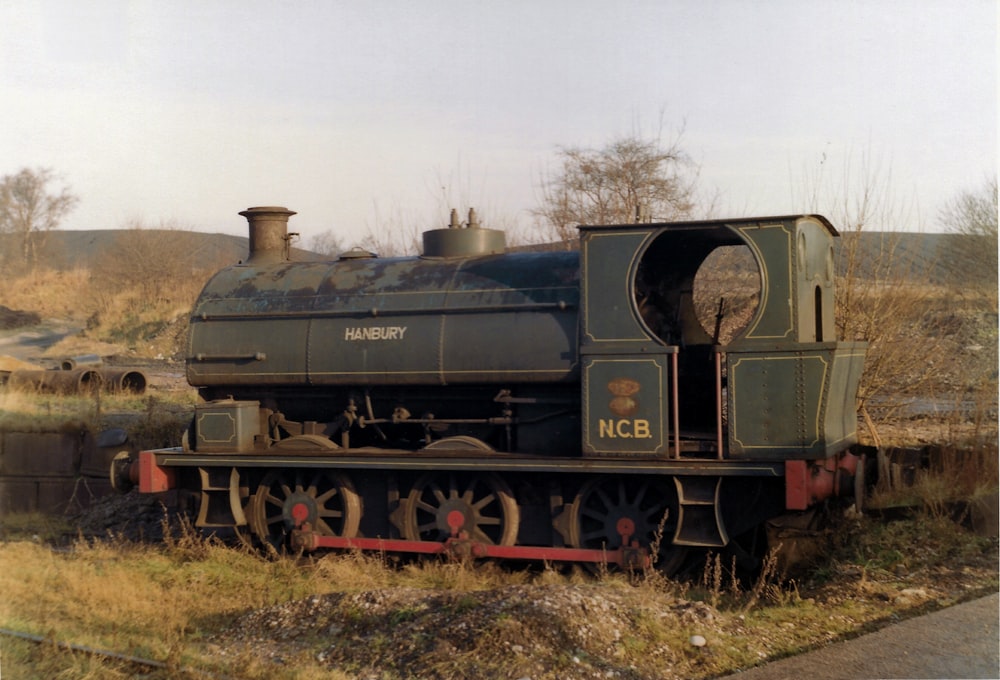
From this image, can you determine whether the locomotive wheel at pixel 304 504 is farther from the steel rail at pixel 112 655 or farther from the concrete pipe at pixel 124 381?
the concrete pipe at pixel 124 381

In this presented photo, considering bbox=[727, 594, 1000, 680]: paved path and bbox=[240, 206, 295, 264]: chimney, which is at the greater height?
bbox=[240, 206, 295, 264]: chimney

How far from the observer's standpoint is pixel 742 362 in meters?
8.22

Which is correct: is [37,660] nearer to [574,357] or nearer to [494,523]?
[494,523]

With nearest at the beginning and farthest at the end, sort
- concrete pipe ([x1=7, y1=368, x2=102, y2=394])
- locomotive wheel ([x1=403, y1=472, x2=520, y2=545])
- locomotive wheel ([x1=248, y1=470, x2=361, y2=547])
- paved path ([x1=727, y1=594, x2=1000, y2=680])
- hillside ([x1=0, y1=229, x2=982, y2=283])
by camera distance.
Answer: paved path ([x1=727, y1=594, x2=1000, y2=680]) < locomotive wheel ([x1=403, y1=472, x2=520, y2=545]) < locomotive wheel ([x1=248, y1=470, x2=361, y2=547]) < hillside ([x1=0, y1=229, x2=982, y2=283]) < concrete pipe ([x1=7, y1=368, x2=102, y2=394])

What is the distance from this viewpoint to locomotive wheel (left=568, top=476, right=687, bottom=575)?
8680mm

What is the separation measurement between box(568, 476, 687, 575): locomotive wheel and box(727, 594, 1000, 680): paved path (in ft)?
7.76

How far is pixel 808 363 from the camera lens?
26.6 ft

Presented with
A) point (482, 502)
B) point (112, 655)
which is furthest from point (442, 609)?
point (482, 502)

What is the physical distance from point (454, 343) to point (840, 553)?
4.21 metres

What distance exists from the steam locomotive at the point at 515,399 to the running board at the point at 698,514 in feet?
0.06

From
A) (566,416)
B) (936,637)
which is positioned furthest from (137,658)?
(936,637)

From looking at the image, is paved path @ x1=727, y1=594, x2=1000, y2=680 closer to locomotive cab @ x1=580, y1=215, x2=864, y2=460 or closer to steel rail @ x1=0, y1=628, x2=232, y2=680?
locomotive cab @ x1=580, y1=215, x2=864, y2=460

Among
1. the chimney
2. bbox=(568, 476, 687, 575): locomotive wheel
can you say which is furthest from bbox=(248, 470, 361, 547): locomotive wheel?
the chimney

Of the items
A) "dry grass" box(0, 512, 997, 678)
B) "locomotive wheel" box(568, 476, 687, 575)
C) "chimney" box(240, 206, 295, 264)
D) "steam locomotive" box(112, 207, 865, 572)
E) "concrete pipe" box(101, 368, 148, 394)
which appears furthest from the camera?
"concrete pipe" box(101, 368, 148, 394)
